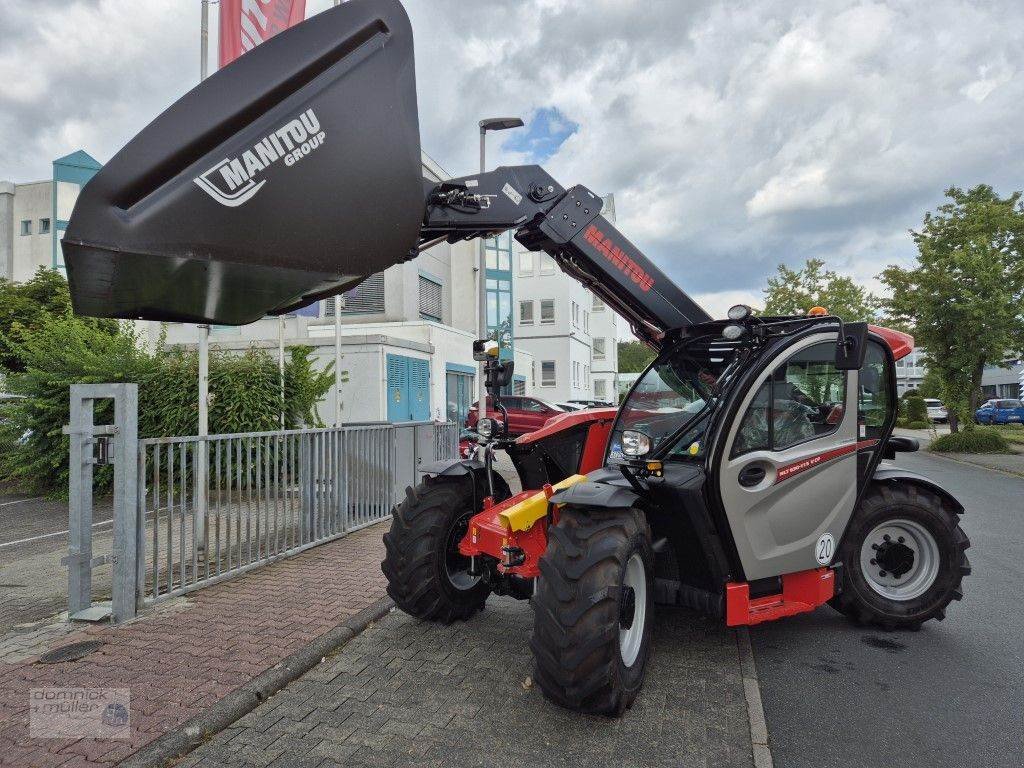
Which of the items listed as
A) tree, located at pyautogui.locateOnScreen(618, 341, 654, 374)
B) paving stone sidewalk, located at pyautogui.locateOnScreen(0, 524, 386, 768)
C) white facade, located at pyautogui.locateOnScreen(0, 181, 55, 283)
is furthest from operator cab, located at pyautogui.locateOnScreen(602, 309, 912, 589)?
tree, located at pyautogui.locateOnScreen(618, 341, 654, 374)

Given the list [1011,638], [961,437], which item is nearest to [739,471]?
[1011,638]

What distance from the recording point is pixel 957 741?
3295 mm

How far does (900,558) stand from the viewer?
4898 mm

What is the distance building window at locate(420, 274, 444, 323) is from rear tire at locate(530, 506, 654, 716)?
77.6 ft

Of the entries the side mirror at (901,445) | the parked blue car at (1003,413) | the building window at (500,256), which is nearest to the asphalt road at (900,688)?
the side mirror at (901,445)

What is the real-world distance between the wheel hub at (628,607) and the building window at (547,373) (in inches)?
A: 1553

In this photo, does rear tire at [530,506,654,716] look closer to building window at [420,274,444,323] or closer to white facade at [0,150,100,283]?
building window at [420,274,444,323]

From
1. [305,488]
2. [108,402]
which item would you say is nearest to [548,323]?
[108,402]

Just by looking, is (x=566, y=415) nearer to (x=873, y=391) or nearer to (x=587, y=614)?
(x=587, y=614)

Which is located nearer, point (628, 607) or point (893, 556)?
point (628, 607)

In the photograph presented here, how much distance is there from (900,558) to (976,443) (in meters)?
19.1

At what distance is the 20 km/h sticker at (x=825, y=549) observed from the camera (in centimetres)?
435

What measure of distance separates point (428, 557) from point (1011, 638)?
4225 mm

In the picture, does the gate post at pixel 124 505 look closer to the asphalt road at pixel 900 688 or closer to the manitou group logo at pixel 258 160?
the manitou group logo at pixel 258 160
